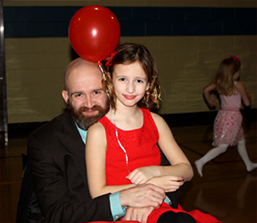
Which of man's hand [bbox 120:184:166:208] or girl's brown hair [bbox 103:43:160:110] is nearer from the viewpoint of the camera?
man's hand [bbox 120:184:166:208]

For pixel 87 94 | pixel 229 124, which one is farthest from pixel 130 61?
pixel 229 124

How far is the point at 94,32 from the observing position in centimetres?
153

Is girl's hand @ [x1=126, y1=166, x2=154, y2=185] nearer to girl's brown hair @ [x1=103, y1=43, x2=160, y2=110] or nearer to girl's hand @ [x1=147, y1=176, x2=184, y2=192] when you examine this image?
girl's hand @ [x1=147, y1=176, x2=184, y2=192]

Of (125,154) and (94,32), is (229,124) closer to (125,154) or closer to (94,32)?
(125,154)

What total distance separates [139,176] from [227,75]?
2599mm

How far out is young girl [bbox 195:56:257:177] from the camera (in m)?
3.52

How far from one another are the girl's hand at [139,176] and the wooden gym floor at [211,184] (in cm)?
145

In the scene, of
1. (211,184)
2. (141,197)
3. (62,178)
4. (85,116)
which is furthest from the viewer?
(211,184)

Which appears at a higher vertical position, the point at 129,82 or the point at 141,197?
the point at 129,82

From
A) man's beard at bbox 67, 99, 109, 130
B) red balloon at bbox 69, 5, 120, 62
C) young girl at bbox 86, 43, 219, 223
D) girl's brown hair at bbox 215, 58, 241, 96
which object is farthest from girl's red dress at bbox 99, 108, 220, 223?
girl's brown hair at bbox 215, 58, 241, 96

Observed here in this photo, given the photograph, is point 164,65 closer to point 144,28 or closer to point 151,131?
point 144,28

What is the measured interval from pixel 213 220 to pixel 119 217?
17.2 inches

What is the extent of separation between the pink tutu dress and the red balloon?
233 cm

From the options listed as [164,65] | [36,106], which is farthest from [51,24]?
[164,65]
